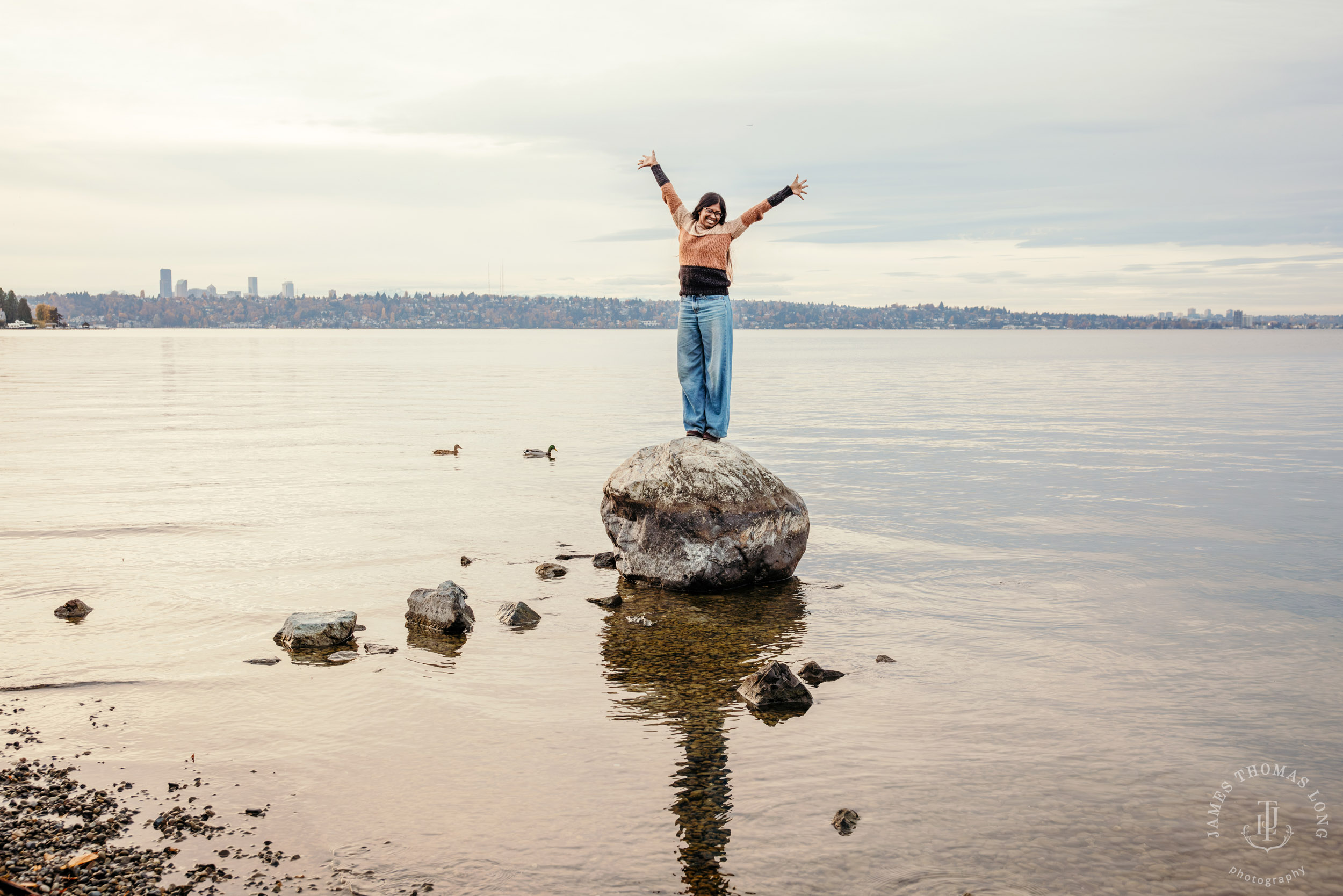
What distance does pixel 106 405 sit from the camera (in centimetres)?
4088

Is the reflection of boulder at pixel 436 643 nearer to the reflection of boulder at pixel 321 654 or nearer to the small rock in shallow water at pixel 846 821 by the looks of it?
the reflection of boulder at pixel 321 654

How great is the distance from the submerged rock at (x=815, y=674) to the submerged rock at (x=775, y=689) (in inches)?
19.1

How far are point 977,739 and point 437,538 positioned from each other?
410 inches

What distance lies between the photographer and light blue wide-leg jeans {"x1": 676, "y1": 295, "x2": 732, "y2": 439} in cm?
1343

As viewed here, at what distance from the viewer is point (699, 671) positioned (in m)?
9.82

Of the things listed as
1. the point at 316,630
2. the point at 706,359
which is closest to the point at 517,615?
the point at 316,630

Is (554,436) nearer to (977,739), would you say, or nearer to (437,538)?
(437,538)

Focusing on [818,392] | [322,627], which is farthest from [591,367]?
[322,627]

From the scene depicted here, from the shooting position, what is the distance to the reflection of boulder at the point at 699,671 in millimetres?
6633

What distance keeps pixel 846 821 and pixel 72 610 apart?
9.51 m

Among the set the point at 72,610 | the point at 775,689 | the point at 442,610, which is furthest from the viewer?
the point at 72,610

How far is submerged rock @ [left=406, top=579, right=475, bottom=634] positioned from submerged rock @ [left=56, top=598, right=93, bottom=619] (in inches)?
149

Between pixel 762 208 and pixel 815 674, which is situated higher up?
pixel 762 208

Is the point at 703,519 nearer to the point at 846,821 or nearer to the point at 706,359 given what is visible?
the point at 706,359
